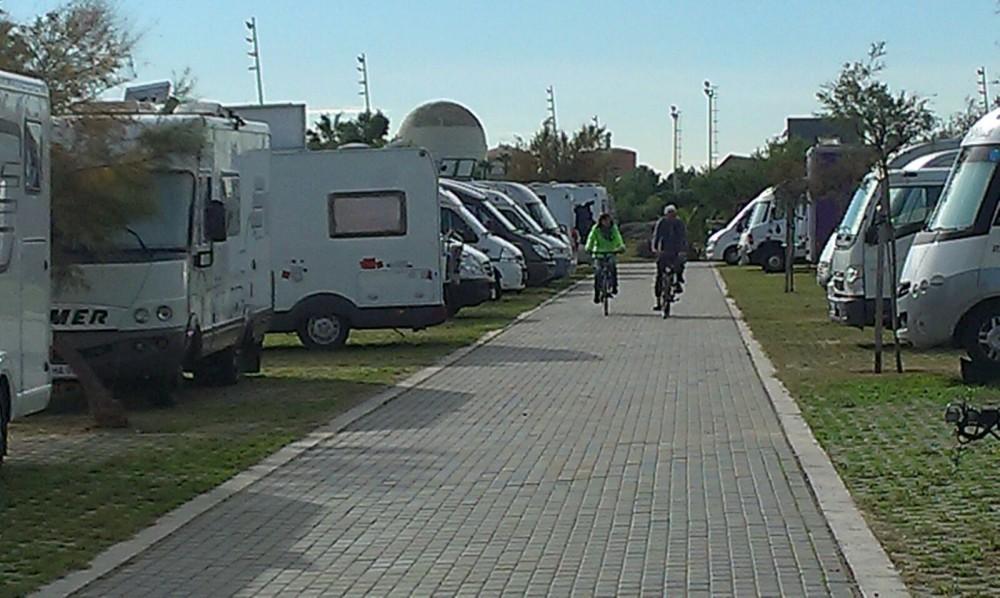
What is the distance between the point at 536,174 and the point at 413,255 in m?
59.0

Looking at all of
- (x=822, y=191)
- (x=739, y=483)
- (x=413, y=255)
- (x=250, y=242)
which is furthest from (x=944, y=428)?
(x=822, y=191)

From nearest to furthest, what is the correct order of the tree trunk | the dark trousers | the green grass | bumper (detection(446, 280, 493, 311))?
the green grass, the tree trunk, bumper (detection(446, 280, 493, 311)), the dark trousers

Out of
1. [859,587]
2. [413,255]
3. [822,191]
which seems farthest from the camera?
[822,191]

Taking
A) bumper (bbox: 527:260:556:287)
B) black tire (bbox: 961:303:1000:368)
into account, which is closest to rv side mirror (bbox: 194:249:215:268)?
black tire (bbox: 961:303:1000:368)

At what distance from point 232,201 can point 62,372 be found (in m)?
3.64

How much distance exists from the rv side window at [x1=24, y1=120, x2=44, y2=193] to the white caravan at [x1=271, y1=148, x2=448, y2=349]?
11607 millimetres

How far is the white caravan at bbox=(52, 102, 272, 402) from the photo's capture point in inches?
656

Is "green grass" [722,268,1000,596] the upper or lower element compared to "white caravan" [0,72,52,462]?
lower

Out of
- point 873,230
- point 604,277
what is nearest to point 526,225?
point 604,277

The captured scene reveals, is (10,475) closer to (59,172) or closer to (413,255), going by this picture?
(59,172)

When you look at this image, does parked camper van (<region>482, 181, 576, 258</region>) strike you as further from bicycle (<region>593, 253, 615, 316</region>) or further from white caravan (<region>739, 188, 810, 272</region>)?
bicycle (<region>593, 253, 615, 316</region>)

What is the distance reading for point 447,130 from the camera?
233 feet

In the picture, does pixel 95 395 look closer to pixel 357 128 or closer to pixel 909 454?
pixel 909 454

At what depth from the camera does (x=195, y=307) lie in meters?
17.6
